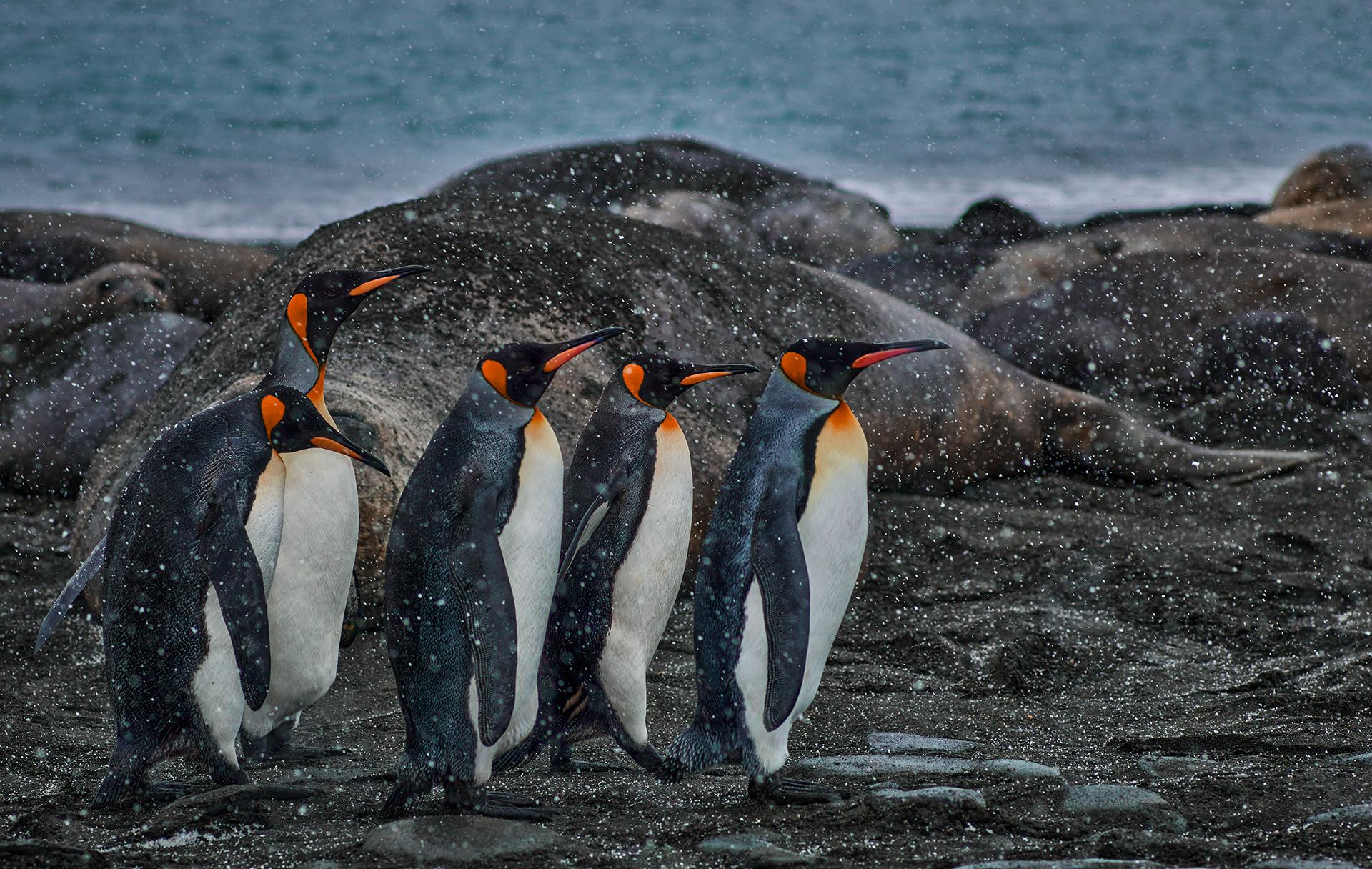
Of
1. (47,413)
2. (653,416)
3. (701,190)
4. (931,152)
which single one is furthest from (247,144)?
(653,416)

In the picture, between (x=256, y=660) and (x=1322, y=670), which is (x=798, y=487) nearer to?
(x=256, y=660)

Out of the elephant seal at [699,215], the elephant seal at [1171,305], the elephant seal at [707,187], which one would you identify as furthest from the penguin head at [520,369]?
the elephant seal at [707,187]

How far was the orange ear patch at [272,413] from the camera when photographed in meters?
3.34

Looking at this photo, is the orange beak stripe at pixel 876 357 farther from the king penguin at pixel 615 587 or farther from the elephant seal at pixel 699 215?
the elephant seal at pixel 699 215

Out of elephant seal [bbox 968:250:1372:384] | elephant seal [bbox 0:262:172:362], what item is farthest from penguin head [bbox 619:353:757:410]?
elephant seal [bbox 968:250:1372:384]

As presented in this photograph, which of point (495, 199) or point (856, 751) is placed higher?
point (495, 199)

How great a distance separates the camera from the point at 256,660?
10.2ft

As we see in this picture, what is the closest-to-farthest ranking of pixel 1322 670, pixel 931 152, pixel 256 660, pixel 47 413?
pixel 256 660 → pixel 1322 670 → pixel 47 413 → pixel 931 152

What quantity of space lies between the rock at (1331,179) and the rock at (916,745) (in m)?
11.6

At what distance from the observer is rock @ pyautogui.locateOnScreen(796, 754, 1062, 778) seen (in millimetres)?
3092

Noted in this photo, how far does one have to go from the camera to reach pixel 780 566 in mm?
3086

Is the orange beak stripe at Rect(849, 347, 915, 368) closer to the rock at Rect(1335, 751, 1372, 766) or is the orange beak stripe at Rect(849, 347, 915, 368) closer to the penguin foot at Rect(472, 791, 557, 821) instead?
the penguin foot at Rect(472, 791, 557, 821)

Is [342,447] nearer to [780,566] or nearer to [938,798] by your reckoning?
[780,566]

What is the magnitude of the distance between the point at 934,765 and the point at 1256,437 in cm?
452
